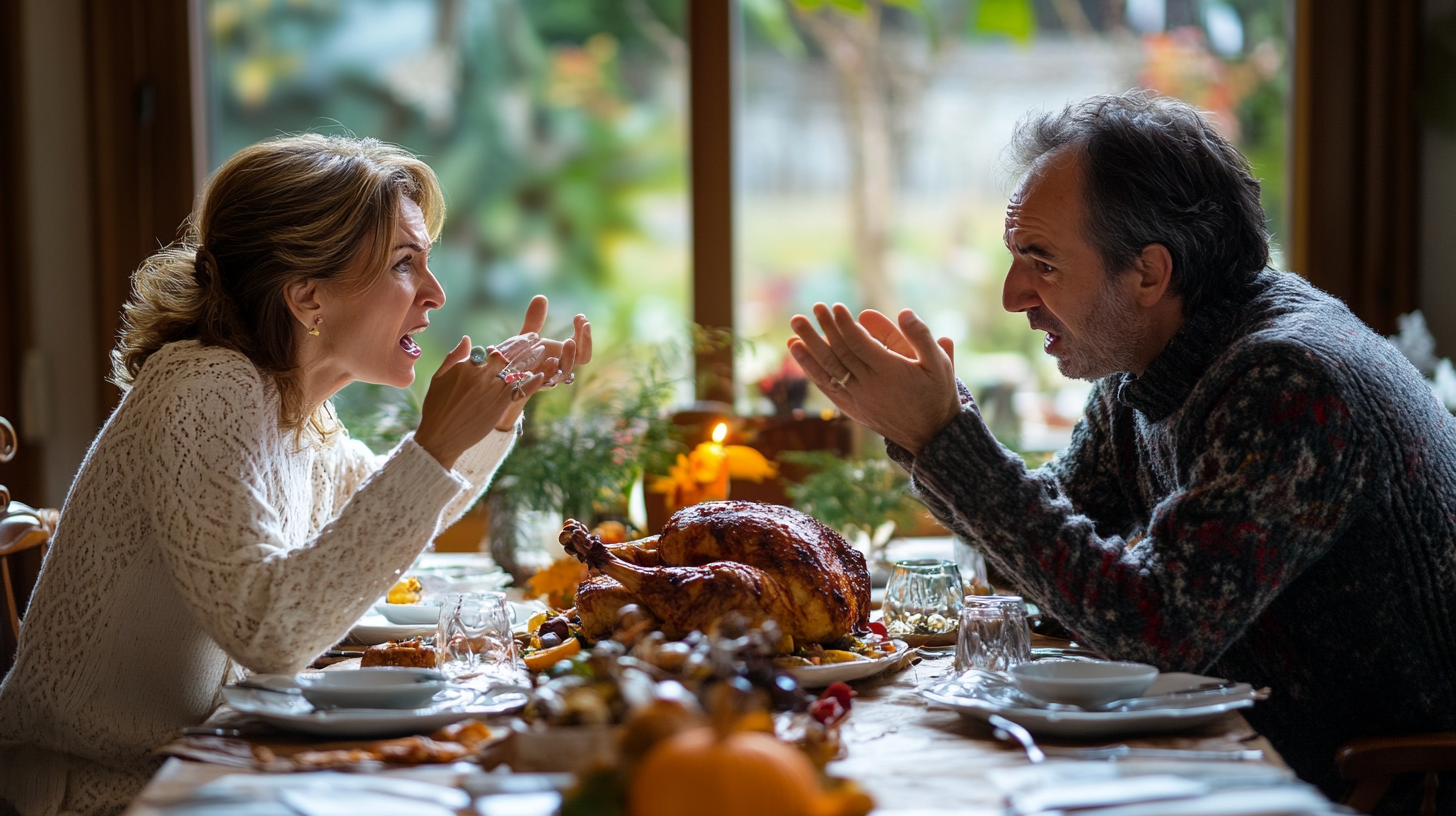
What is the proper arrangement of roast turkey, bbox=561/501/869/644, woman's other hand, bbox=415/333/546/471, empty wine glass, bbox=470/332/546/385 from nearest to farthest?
roast turkey, bbox=561/501/869/644, woman's other hand, bbox=415/333/546/471, empty wine glass, bbox=470/332/546/385

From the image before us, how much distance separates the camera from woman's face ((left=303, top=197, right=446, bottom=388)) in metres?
1.88

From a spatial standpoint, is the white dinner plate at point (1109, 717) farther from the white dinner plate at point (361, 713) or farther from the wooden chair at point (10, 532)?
the wooden chair at point (10, 532)

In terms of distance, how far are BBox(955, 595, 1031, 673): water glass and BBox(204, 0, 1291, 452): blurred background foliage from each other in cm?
213

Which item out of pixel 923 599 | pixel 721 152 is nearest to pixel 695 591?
pixel 923 599

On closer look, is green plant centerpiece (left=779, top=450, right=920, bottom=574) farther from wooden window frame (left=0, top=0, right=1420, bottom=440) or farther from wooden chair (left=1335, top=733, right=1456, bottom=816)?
wooden chair (left=1335, top=733, right=1456, bottom=816)

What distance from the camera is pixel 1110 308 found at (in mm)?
1801

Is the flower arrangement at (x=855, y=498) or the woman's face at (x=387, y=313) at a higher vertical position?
the woman's face at (x=387, y=313)

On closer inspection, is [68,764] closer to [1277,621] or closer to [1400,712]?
[1277,621]

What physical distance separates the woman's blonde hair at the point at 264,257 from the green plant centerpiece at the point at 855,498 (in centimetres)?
106

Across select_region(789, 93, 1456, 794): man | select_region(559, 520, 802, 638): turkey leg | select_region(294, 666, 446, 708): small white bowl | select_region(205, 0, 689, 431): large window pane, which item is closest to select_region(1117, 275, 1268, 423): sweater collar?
select_region(789, 93, 1456, 794): man

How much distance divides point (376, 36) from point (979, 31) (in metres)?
1.70

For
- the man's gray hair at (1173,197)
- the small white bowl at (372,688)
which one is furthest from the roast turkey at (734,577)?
the man's gray hair at (1173,197)

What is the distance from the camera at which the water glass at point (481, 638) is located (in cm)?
149

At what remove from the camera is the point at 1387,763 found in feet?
4.64
